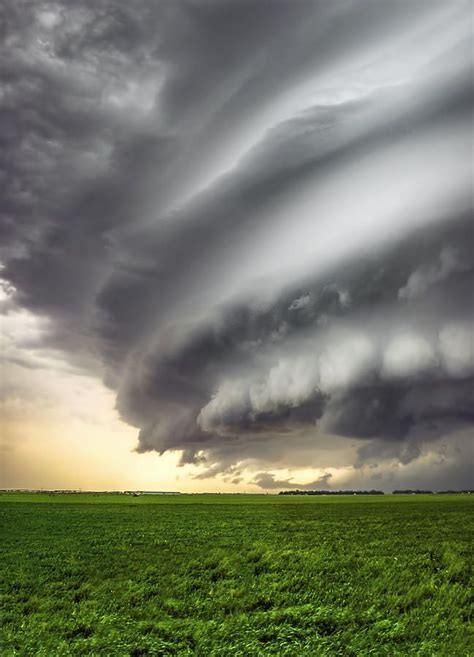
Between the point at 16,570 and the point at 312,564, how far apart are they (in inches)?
602

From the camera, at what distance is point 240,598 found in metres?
20.7

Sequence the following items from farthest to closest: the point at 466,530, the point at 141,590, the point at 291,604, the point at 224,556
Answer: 1. the point at 466,530
2. the point at 224,556
3. the point at 141,590
4. the point at 291,604

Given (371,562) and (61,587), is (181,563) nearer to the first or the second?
(61,587)

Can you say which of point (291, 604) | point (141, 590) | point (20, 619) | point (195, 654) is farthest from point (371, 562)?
point (20, 619)

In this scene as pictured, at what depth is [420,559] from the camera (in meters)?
27.1

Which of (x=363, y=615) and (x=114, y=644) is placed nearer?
(x=114, y=644)

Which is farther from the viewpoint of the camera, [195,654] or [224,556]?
[224,556]

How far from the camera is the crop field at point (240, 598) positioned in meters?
16.1

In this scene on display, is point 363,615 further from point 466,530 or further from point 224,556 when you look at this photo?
point 466,530

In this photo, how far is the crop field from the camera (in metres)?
16.1

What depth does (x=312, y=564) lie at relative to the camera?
25609 millimetres

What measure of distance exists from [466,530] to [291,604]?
28574 millimetres

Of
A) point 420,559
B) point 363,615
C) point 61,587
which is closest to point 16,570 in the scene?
point 61,587

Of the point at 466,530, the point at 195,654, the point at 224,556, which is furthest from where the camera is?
the point at 466,530
